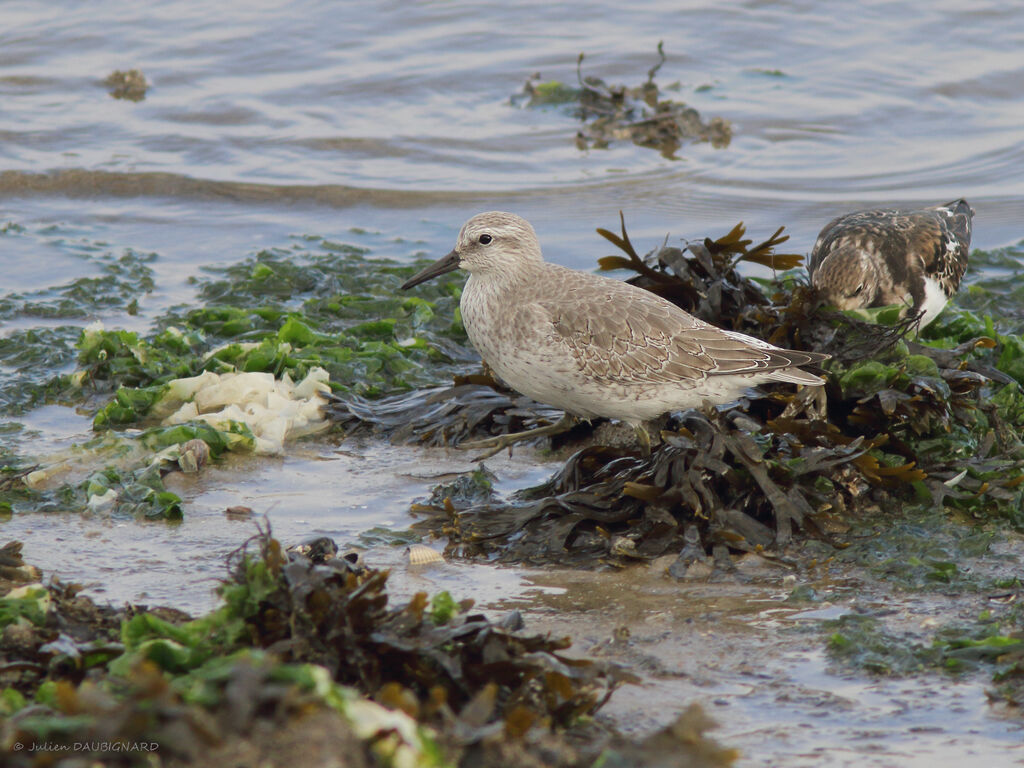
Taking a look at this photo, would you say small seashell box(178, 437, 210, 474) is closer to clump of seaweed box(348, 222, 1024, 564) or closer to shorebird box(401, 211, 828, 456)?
clump of seaweed box(348, 222, 1024, 564)

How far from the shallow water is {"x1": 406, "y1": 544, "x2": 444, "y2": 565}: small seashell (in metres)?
0.34

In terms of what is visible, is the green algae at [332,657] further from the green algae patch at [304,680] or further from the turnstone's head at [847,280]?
the turnstone's head at [847,280]

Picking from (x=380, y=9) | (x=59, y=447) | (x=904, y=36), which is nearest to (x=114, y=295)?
(x=59, y=447)

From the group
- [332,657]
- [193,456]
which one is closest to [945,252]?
[193,456]

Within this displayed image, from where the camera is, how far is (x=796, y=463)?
15.2ft

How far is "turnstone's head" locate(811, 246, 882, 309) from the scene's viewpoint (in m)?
5.64

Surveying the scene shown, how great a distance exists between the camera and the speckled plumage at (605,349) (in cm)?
478

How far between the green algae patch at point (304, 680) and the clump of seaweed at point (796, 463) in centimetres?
106

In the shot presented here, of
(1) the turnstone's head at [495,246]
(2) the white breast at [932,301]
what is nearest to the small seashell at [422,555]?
(1) the turnstone's head at [495,246]

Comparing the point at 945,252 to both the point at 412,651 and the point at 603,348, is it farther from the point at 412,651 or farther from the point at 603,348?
the point at 412,651

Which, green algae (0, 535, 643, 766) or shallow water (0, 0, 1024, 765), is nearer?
green algae (0, 535, 643, 766)

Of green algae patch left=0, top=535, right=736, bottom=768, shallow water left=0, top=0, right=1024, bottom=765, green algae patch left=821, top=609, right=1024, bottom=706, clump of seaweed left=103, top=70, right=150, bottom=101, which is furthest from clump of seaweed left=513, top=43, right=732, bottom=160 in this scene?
green algae patch left=0, top=535, right=736, bottom=768

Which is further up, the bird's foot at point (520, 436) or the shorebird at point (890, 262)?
the shorebird at point (890, 262)

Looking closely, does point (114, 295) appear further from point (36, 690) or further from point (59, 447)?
point (36, 690)
